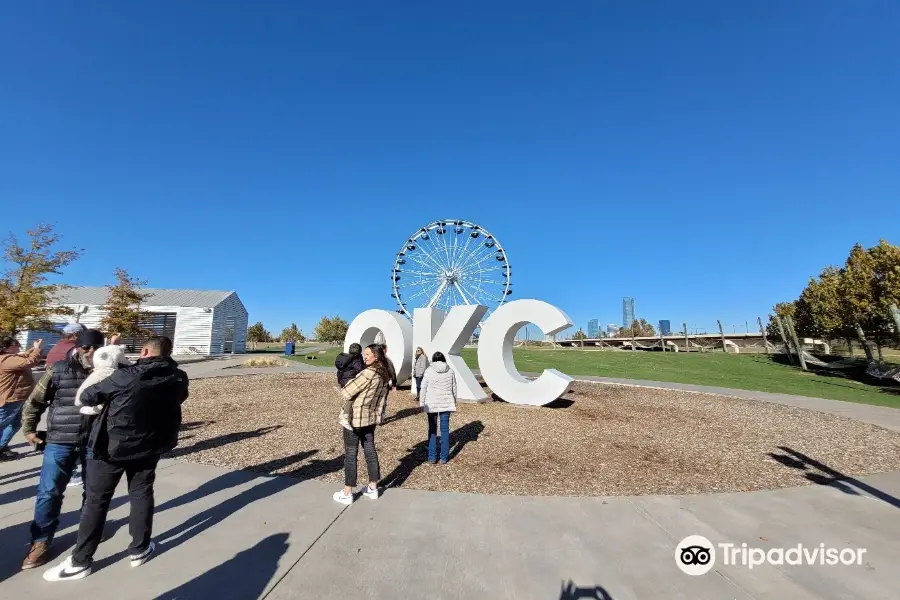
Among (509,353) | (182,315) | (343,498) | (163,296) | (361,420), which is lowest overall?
(343,498)

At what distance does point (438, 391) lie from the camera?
5945 mm

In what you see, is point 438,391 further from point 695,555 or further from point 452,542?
point 695,555

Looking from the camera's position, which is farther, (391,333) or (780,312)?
(780,312)

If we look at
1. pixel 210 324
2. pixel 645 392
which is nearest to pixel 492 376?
pixel 645 392

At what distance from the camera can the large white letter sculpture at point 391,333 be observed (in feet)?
41.3

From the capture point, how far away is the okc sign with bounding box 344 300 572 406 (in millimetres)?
10414

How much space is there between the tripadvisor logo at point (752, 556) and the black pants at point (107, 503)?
13.9 feet

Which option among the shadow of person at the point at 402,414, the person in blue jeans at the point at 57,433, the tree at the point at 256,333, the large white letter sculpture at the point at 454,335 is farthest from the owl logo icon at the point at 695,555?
the tree at the point at 256,333

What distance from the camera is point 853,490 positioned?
5.03 m

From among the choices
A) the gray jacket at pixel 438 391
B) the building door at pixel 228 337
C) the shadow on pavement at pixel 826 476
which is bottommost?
the shadow on pavement at pixel 826 476

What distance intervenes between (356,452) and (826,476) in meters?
6.46

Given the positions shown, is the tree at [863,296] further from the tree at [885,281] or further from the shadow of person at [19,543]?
the shadow of person at [19,543]

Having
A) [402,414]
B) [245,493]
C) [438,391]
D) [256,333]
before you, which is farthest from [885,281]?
→ [256,333]

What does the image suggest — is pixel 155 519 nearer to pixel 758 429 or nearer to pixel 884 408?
pixel 758 429
